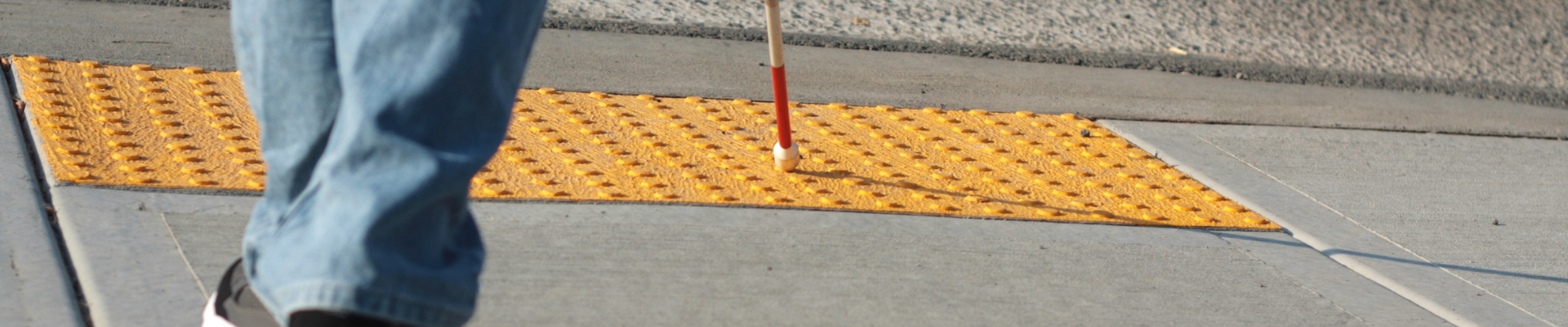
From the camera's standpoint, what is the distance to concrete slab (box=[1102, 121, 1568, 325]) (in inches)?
117

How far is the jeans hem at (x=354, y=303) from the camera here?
1077mm

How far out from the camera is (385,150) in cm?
108

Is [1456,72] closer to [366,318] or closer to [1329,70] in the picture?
[1329,70]

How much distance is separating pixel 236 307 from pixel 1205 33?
17.8ft

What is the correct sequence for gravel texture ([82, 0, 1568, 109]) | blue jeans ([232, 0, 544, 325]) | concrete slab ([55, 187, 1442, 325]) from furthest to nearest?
gravel texture ([82, 0, 1568, 109])
concrete slab ([55, 187, 1442, 325])
blue jeans ([232, 0, 544, 325])

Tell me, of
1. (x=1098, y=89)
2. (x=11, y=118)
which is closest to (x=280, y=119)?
(x=11, y=118)

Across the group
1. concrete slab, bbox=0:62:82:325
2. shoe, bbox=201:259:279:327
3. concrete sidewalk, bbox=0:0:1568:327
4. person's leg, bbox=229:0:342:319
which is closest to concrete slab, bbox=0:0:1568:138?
concrete sidewalk, bbox=0:0:1568:327

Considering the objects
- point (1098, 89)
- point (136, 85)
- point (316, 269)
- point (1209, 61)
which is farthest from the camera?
point (1209, 61)

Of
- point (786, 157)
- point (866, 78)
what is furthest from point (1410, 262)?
point (866, 78)

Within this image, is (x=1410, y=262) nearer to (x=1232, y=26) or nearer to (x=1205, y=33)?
(x=1205, y=33)

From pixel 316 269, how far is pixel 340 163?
0.33 ft

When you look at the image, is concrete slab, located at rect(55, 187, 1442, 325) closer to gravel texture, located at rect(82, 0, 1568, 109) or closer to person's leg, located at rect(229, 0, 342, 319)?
person's leg, located at rect(229, 0, 342, 319)

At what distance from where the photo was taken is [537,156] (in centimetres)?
319

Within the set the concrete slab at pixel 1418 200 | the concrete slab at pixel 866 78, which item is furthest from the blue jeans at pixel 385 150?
the concrete slab at pixel 866 78
